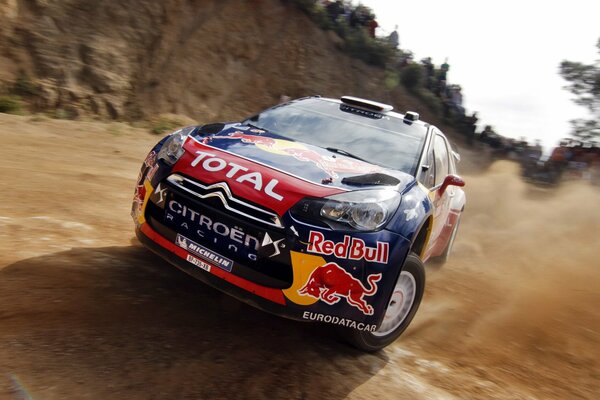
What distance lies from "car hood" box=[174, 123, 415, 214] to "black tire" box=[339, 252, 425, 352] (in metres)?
0.51

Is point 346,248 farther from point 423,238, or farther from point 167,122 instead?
point 167,122

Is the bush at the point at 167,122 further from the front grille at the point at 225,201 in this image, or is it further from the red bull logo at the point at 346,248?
the red bull logo at the point at 346,248

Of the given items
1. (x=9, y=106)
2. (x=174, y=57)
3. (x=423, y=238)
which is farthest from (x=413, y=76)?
(x=423, y=238)

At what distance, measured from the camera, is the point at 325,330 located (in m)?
3.85

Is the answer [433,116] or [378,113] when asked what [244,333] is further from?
[433,116]

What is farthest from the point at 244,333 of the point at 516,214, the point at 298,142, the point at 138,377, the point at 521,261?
the point at 516,214

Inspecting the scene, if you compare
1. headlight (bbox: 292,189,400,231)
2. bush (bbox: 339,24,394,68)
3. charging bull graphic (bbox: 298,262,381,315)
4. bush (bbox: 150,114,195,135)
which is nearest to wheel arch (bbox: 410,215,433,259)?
headlight (bbox: 292,189,400,231)

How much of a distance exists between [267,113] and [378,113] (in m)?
1.01

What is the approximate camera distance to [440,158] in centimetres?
497

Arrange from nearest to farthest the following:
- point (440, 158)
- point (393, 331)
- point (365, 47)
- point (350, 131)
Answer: point (393, 331) < point (350, 131) < point (440, 158) < point (365, 47)

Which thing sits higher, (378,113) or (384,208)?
(378,113)

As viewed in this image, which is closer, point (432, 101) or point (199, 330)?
point (199, 330)

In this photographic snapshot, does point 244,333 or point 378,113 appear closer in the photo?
point 244,333

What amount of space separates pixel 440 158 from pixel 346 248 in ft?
7.17
